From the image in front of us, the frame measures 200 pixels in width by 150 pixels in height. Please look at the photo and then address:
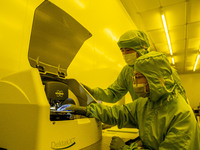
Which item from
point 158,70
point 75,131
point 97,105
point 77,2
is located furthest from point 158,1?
point 75,131

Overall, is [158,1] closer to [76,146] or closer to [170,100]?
[170,100]

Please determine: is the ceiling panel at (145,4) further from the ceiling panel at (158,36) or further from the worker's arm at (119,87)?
the worker's arm at (119,87)

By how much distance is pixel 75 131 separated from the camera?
614 mm

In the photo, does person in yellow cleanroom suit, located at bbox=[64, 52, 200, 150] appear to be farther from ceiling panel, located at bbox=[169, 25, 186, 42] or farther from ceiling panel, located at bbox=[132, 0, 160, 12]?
ceiling panel, located at bbox=[169, 25, 186, 42]

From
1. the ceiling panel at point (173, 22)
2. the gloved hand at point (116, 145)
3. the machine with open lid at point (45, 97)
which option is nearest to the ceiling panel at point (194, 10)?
the ceiling panel at point (173, 22)

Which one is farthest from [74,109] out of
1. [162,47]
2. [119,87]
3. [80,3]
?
[162,47]

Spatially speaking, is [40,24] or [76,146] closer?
[76,146]

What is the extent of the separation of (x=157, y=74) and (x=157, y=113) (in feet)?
0.68

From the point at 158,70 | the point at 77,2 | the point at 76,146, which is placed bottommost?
the point at 76,146

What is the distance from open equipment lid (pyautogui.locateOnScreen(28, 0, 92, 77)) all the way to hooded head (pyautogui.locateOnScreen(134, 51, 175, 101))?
1.38 ft

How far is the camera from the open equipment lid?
0.75 meters

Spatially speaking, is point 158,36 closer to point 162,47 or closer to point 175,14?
point 162,47

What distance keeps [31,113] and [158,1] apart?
288 cm

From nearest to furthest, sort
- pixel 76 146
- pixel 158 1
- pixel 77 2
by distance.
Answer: pixel 76 146 → pixel 77 2 → pixel 158 1
